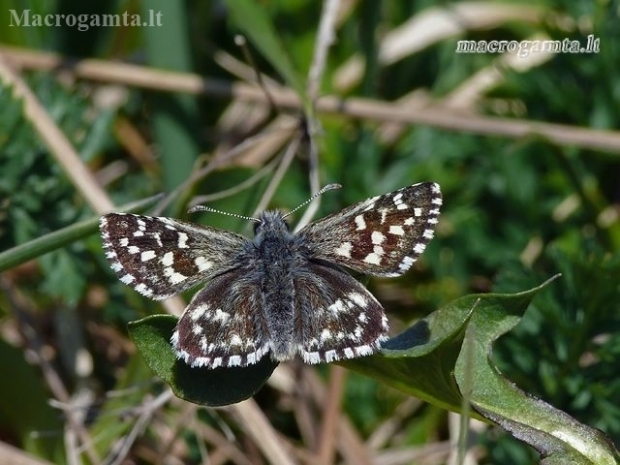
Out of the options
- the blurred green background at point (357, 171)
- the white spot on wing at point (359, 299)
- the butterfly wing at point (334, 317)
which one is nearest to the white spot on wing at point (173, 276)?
the butterfly wing at point (334, 317)

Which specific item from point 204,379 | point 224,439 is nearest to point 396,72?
point 224,439

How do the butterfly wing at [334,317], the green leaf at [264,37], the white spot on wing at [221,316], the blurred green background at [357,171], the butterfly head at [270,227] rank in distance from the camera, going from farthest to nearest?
the green leaf at [264,37], the blurred green background at [357,171], the butterfly head at [270,227], the white spot on wing at [221,316], the butterfly wing at [334,317]

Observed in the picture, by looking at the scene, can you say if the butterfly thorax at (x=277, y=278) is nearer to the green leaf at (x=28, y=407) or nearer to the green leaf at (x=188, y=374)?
the green leaf at (x=188, y=374)

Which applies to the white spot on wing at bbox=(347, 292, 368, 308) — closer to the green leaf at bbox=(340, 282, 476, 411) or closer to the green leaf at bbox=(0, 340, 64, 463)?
the green leaf at bbox=(340, 282, 476, 411)

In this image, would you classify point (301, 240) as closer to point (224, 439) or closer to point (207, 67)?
point (224, 439)

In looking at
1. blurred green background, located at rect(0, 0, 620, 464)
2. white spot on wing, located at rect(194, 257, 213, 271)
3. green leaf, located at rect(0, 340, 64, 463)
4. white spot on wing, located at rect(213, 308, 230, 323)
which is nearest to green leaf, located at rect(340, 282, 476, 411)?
white spot on wing, located at rect(213, 308, 230, 323)

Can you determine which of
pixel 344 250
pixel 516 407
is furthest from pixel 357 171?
pixel 516 407
